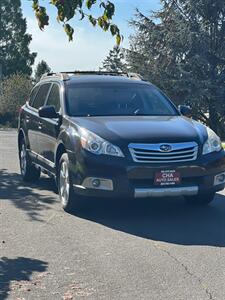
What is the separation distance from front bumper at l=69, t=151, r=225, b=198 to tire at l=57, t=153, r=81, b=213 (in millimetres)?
184

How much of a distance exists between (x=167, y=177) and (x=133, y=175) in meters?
0.42

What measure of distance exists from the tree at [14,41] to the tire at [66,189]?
5993 cm

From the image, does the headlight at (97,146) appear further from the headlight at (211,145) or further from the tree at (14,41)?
the tree at (14,41)

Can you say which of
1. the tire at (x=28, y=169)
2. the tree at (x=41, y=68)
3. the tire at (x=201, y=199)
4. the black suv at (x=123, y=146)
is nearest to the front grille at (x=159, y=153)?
the black suv at (x=123, y=146)

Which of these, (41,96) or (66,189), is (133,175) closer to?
(66,189)

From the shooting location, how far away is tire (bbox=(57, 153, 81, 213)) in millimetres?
7477

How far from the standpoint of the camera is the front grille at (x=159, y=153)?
705cm

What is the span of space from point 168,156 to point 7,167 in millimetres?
6225

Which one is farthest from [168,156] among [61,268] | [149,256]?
[61,268]

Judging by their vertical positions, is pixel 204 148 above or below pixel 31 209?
above

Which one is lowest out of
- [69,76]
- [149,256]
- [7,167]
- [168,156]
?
[7,167]

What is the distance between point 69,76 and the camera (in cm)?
911

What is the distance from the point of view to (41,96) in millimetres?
9836

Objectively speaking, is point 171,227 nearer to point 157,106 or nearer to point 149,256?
point 149,256
